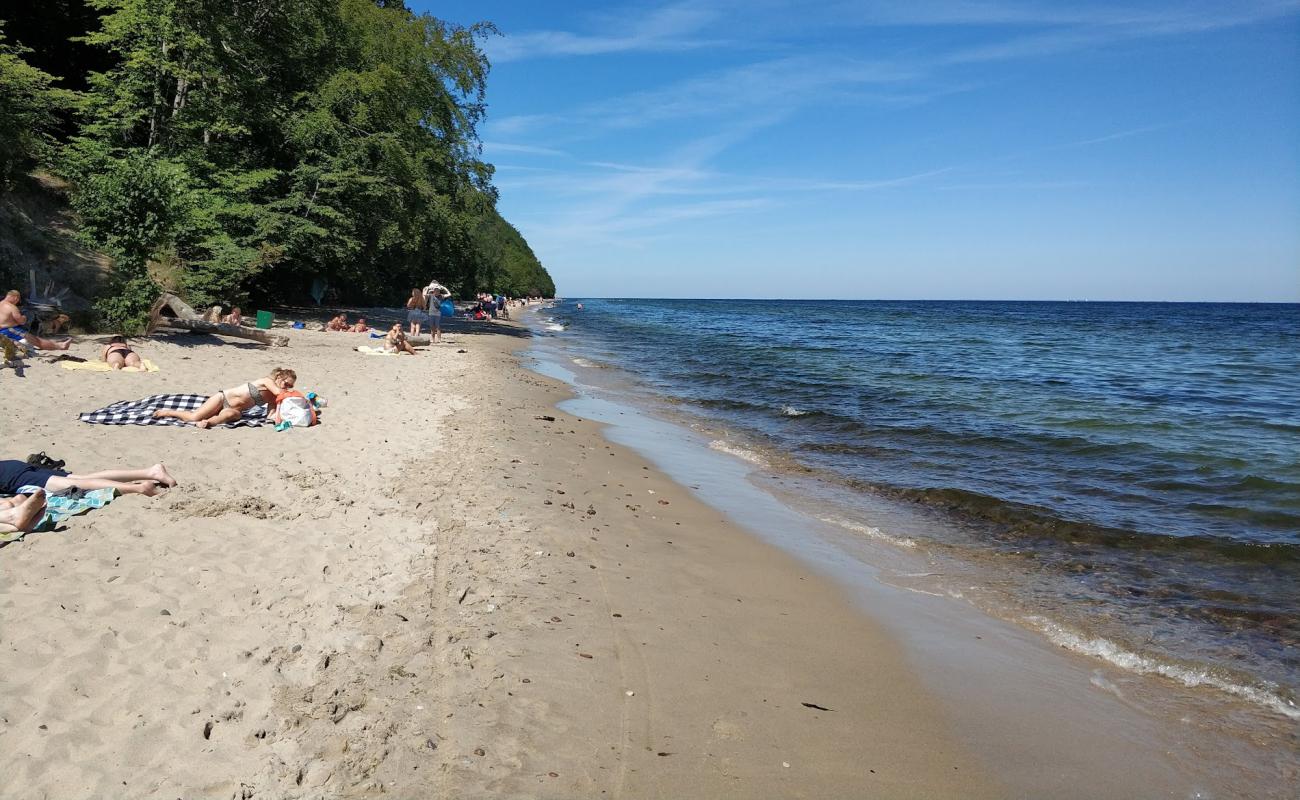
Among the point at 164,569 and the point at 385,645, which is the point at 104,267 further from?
the point at 385,645

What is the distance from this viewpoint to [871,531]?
7582 millimetres

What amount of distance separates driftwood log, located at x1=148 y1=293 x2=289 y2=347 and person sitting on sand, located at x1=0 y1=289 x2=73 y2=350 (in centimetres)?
332

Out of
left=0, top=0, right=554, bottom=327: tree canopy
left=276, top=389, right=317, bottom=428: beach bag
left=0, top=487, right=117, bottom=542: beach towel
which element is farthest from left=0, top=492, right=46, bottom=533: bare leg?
left=0, top=0, right=554, bottom=327: tree canopy

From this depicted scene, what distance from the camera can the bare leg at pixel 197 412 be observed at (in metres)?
8.00

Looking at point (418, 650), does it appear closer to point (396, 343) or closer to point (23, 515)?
point (23, 515)

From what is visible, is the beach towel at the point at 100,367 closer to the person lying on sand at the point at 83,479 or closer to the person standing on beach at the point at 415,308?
the person lying on sand at the point at 83,479

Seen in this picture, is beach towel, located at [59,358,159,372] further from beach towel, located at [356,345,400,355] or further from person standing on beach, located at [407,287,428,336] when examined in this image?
person standing on beach, located at [407,287,428,336]

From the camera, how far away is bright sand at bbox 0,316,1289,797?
124 inches

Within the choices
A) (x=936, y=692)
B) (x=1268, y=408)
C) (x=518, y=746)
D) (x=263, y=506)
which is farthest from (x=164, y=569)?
(x=1268, y=408)

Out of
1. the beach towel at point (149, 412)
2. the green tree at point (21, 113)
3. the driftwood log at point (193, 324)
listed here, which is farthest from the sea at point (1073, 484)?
the green tree at point (21, 113)

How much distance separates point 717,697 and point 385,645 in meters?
1.98

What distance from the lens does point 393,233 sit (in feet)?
81.7

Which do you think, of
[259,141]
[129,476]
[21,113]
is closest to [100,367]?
[129,476]

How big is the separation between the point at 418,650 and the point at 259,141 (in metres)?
24.8
